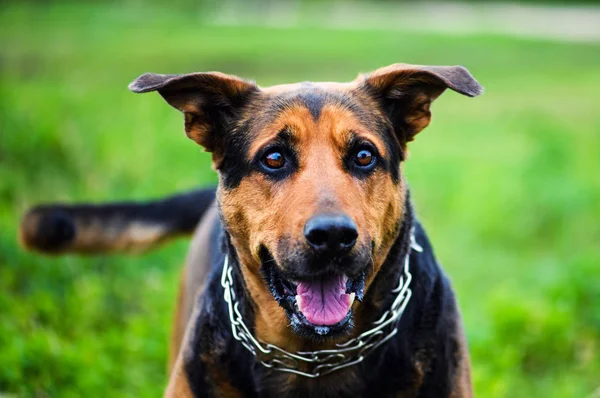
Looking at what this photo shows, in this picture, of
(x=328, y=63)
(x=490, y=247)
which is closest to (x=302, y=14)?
(x=328, y=63)

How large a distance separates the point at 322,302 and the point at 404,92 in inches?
44.9

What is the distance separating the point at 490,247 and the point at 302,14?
23508 millimetres

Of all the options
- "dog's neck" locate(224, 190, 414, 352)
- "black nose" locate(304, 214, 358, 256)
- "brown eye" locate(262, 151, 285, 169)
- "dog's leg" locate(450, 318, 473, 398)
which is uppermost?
"brown eye" locate(262, 151, 285, 169)

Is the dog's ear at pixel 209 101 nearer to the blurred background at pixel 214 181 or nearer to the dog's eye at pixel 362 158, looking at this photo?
the dog's eye at pixel 362 158

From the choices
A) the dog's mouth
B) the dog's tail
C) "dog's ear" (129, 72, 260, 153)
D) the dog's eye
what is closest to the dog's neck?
the dog's mouth

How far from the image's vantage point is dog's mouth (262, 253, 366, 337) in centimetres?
369

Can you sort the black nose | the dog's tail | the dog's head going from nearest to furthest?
1. the black nose
2. the dog's head
3. the dog's tail

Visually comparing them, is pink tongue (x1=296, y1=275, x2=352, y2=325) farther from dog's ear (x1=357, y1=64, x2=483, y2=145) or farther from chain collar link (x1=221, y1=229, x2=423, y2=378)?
dog's ear (x1=357, y1=64, x2=483, y2=145)

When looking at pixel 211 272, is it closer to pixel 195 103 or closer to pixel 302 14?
pixel 195 103

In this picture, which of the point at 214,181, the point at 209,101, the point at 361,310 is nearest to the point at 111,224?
the point at 209,101

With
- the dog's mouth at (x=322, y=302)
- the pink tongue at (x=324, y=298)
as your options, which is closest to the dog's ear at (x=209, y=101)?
the dog's mouth at (x=322, y=302)

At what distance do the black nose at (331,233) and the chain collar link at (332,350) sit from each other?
566mm

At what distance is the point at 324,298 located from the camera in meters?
3.74

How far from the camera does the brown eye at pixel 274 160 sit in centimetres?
392
